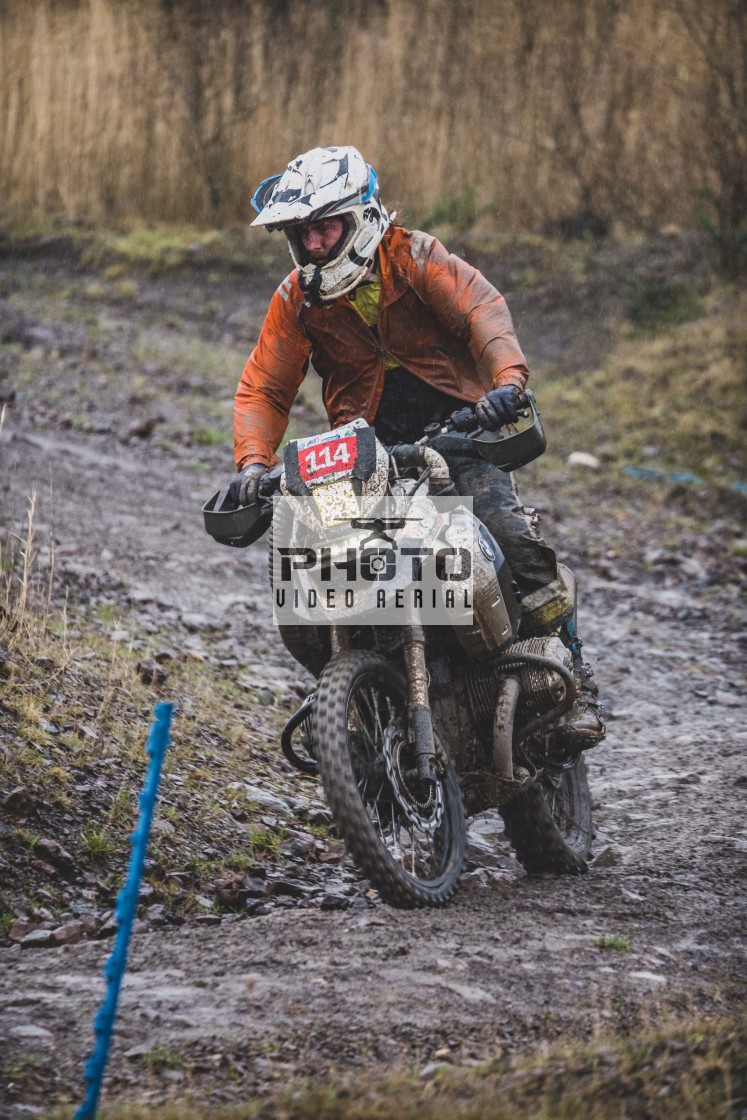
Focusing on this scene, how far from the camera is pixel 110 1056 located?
2656 mm

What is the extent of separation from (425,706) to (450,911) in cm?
65

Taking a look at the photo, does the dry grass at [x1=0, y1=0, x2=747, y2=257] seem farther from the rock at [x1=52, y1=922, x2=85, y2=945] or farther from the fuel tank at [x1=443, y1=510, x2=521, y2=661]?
the rock at [x1=52, y1=922, x2=85, y2=945]

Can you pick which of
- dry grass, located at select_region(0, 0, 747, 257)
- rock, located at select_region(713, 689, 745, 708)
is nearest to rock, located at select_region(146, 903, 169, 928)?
rock, located at select_region(713, 689, 745, 708)

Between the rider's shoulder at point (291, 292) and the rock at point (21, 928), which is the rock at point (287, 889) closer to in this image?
the rock at point (21, 928)

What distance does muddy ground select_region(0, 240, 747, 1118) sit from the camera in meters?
2.73

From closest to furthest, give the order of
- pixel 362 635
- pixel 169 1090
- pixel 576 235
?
pixel 169 1090, pixel 362 635, pixel 576 235

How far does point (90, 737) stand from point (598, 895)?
83.6 inches

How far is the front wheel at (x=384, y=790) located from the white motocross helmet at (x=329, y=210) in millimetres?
1447

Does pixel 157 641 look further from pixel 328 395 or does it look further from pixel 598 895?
pixel 598 895

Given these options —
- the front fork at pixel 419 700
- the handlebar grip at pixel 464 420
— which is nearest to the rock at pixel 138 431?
the handlebar grip at pixel 464 420

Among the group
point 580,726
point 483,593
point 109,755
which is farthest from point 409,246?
point 109,755

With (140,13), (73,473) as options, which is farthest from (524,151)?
(73,473)

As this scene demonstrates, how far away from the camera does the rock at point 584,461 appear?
12.2 meters

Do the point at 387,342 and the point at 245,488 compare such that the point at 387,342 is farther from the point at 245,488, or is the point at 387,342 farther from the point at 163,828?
the point at 163,828
